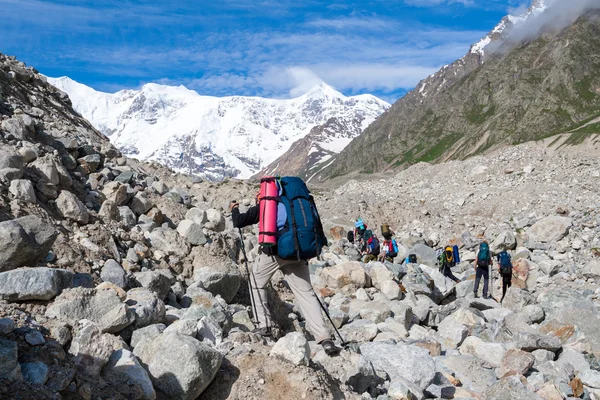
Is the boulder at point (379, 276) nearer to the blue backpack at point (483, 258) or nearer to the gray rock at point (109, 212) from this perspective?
the blue backpack at point (483, 258)

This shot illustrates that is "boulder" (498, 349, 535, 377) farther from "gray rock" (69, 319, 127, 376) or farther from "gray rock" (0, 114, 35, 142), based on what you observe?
"gray rock" (0, 114, 35, 142)

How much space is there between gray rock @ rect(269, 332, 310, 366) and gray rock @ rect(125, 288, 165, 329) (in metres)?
1.47

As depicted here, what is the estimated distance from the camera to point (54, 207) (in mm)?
8398

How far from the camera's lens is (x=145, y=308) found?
5.71 metres

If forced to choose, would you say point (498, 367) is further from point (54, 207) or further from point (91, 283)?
point (54, 207)

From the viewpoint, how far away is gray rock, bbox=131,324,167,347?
5.19m

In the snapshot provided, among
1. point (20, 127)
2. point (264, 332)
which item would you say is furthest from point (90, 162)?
point (264, 332)

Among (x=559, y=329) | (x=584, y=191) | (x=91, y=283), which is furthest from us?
(x=584, y=191)

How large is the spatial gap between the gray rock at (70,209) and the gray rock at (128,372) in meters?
4.40

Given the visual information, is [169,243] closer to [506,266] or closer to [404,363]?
[404,363]

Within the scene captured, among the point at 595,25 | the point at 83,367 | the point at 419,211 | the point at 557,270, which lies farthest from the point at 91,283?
the point at 595,25

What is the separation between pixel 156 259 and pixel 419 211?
87.8 feet

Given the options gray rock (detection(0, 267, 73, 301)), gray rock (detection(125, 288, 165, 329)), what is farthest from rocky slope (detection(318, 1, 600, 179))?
gray rock (detection(0, 267, 73, 301))

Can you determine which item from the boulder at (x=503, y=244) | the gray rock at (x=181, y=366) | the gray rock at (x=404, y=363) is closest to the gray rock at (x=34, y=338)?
the gray rock at (x=181, y=366)
